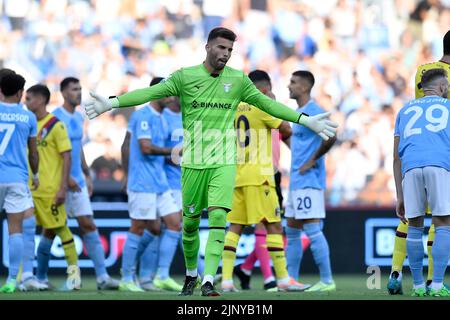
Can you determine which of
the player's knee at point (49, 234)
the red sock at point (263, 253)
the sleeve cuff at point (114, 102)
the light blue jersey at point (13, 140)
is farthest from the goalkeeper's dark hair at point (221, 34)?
the player's knee at point (49, 234)

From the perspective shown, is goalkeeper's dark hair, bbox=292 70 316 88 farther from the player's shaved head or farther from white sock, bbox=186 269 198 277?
white sock, bbox=186 269 198 277

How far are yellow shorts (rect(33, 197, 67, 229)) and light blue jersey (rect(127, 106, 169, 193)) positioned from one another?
921 mm

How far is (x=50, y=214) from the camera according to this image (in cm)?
1238

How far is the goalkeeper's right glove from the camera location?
29.5ft

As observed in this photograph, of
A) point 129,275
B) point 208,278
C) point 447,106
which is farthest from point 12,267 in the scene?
point 447,106

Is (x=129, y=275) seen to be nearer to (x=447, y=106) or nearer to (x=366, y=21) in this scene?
(x=447, y=106)

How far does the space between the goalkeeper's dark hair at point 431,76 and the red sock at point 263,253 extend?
11.9ft

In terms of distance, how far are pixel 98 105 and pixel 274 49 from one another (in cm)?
1133

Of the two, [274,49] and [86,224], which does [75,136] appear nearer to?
[86,224]

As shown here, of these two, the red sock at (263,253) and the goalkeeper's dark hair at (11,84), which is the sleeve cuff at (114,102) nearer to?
the goalkeeper's dark hair at (11,84)

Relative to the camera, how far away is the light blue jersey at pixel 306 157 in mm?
12117

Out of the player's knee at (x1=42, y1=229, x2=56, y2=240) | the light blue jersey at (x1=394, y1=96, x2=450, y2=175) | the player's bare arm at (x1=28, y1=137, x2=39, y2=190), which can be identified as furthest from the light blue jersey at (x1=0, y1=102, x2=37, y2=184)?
the light blue jersey at (x1=394, y1=96, x2=450, y2=175)

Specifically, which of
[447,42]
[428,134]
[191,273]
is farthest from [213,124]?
[447,42]
